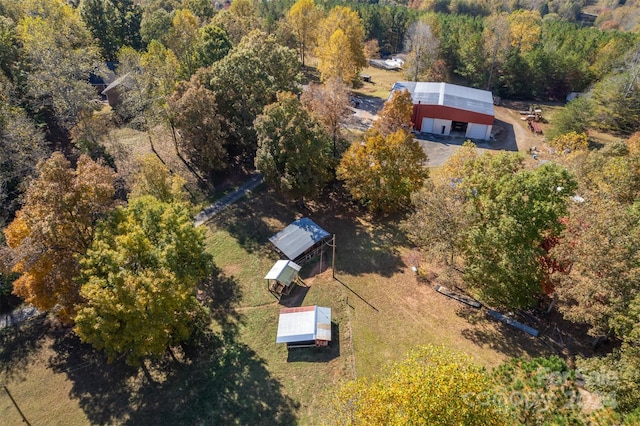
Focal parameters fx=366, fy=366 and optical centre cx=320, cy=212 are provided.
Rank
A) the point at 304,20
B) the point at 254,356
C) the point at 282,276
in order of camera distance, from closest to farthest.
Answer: the point at 254,356
the point at 282,276
the point at 304,20

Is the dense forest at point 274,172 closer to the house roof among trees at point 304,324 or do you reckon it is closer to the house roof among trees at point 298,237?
the house roof among trees at point 298,237

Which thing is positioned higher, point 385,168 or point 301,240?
point 385,168

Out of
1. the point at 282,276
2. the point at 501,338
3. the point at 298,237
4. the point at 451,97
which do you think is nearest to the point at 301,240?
the point at 298,237

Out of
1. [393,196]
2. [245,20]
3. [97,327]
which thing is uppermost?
[245,20]

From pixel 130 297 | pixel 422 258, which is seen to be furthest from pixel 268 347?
pixel 422 258

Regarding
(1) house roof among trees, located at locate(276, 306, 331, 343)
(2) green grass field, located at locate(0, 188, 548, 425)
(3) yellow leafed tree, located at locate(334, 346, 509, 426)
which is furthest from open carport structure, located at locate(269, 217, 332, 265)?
(3) yellow leafed tree, located at locate(334, 346, 509, 426)

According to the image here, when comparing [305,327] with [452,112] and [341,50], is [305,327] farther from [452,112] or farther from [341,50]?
[341,50]

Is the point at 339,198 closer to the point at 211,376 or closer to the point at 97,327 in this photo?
the point at 211,376

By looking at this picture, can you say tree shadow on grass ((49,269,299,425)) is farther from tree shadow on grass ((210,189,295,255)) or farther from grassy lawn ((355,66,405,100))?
grassy lawn ((355,66,405,100))
